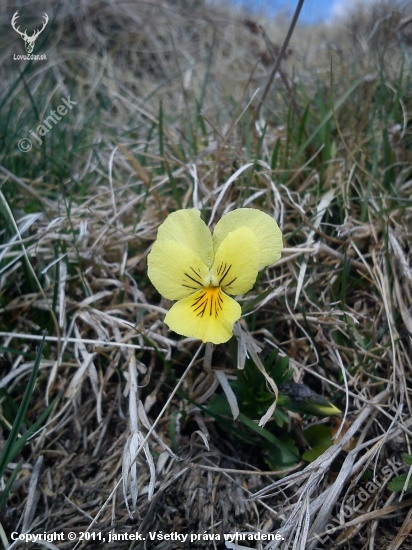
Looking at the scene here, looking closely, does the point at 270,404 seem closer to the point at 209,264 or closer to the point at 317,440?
the point at 317,440

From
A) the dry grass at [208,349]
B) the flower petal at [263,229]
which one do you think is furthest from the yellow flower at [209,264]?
the dry grass at [208,349]

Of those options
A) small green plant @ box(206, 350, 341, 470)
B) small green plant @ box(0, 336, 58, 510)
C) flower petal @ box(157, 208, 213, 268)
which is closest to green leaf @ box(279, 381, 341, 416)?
small green plant @ box(206, 350, 341, 470)

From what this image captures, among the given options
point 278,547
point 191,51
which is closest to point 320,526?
point 278,547

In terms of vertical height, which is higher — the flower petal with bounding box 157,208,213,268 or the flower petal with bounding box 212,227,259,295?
the flower petal with bounding box 157,208,213,268

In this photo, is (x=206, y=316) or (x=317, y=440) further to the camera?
(x=317, y=440)

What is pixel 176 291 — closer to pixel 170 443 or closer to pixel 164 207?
pixel 170 443

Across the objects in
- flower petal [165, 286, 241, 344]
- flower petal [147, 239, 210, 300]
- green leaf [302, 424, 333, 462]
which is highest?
flower petal [147, 239, 210, 300]

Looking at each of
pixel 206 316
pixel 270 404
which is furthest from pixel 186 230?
pixel 270 404

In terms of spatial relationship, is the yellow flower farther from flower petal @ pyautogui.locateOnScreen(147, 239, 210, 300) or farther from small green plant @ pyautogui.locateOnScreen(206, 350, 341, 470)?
small green plant @ pyautogui.locateOnScreen(206, 350, 341, 470)
